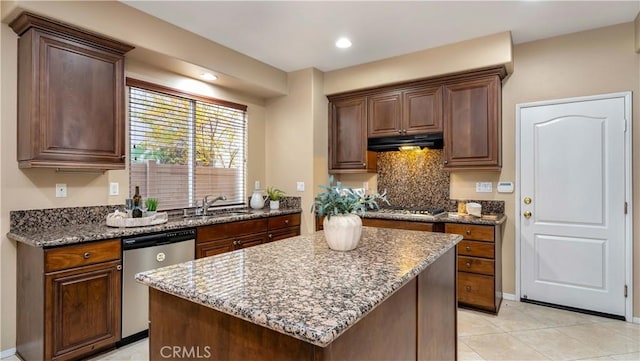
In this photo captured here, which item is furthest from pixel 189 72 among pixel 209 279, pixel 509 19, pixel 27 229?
pixel 509 19

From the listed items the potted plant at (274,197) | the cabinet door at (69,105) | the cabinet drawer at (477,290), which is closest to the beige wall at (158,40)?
the cabinet door at (69,105)

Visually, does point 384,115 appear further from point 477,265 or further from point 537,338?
point 537,338

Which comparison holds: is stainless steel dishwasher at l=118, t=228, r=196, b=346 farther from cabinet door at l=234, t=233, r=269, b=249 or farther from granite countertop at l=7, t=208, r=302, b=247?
cabinet door at l=234, t=233, r=269, b=249

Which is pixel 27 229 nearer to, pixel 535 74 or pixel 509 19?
pixel 509 19

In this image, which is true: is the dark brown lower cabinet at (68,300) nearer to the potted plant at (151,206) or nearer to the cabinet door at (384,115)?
the potted plant at (151,206)

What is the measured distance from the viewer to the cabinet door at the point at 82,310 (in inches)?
83.8

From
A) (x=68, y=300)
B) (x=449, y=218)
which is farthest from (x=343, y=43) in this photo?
(x=68, y=300)

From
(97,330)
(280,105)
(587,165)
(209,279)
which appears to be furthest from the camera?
(280,105)

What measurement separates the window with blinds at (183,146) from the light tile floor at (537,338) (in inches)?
59.6

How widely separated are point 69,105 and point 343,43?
2.53 meters

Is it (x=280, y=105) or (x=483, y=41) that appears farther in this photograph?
(x=280, y=105)

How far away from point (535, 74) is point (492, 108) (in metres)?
0.58

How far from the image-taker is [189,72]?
3510 millimetres

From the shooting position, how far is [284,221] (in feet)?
13.3
